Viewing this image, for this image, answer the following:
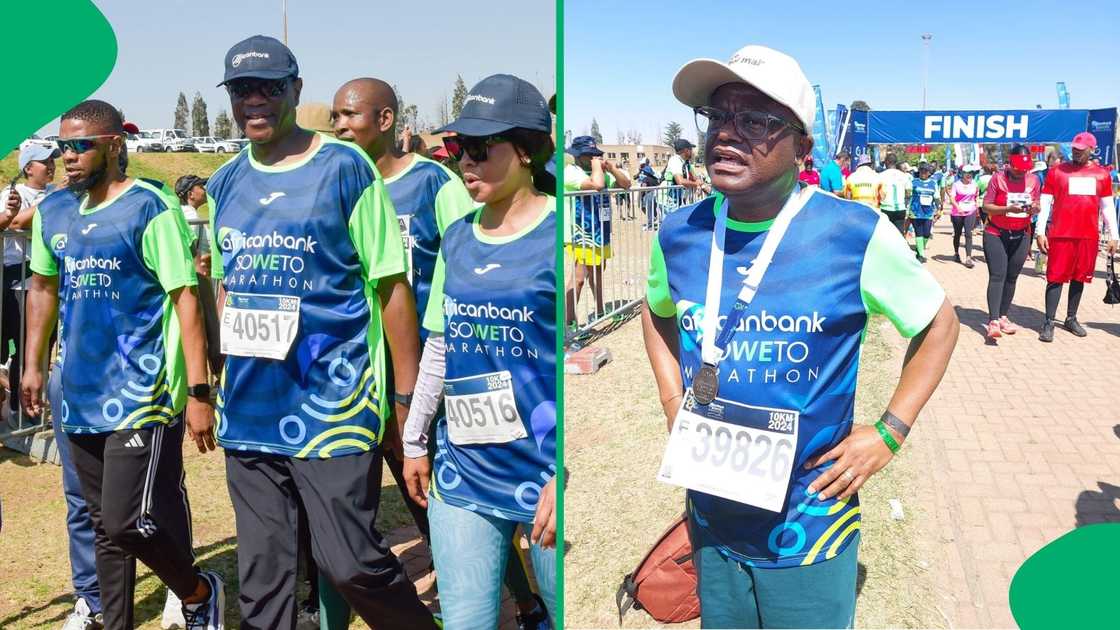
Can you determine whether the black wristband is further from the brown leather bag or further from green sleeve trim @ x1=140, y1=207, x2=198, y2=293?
green sleeve trim @ x1=140, y1=207, x2=198, y2=293

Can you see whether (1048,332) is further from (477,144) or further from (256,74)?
(256,74)

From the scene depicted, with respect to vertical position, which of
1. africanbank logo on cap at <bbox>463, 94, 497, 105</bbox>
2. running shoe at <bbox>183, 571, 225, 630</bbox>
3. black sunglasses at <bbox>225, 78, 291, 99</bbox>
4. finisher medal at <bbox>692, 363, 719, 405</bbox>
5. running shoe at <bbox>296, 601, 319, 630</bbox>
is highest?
black sunglasses at <bbox>225, 78, 291, 99</bbox>

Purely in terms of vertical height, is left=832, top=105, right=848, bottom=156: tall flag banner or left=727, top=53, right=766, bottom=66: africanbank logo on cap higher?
left=832, top=105, right=848, bottom=156: tall flag banner

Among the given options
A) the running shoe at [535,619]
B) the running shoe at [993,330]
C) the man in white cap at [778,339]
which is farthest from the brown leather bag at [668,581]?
the running shoe at [993,330]

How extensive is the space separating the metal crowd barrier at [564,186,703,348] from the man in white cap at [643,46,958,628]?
4625 millimetres

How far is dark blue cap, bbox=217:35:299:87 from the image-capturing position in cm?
247

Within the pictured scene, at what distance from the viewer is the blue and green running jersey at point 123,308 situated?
3.00m

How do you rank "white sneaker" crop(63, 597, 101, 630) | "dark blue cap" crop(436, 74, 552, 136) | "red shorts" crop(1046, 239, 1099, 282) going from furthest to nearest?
1. "red shorts" crop(1046, 239, 1099, 282)
2. "white sneaker" crop(63, 597, 101, 630)
3. "dark blue cap" crop(436, 74, 552, 136)

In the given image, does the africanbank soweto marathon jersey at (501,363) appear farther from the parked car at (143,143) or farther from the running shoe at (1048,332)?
the running shoe at (1048,332)

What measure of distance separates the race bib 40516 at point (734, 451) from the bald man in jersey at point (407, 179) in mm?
1389

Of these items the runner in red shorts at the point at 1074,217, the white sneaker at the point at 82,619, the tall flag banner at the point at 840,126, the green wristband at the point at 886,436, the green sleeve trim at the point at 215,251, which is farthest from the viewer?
the tall flag banner at the point at 840,126

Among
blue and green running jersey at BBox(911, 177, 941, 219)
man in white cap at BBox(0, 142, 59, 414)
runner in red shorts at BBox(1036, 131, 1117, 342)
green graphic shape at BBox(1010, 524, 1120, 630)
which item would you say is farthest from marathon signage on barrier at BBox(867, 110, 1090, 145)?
blue and green running jersey at BBox(911, 177, 941, 219)

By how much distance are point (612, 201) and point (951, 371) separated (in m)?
3.17

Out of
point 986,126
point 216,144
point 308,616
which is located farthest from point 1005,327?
point 216,144
